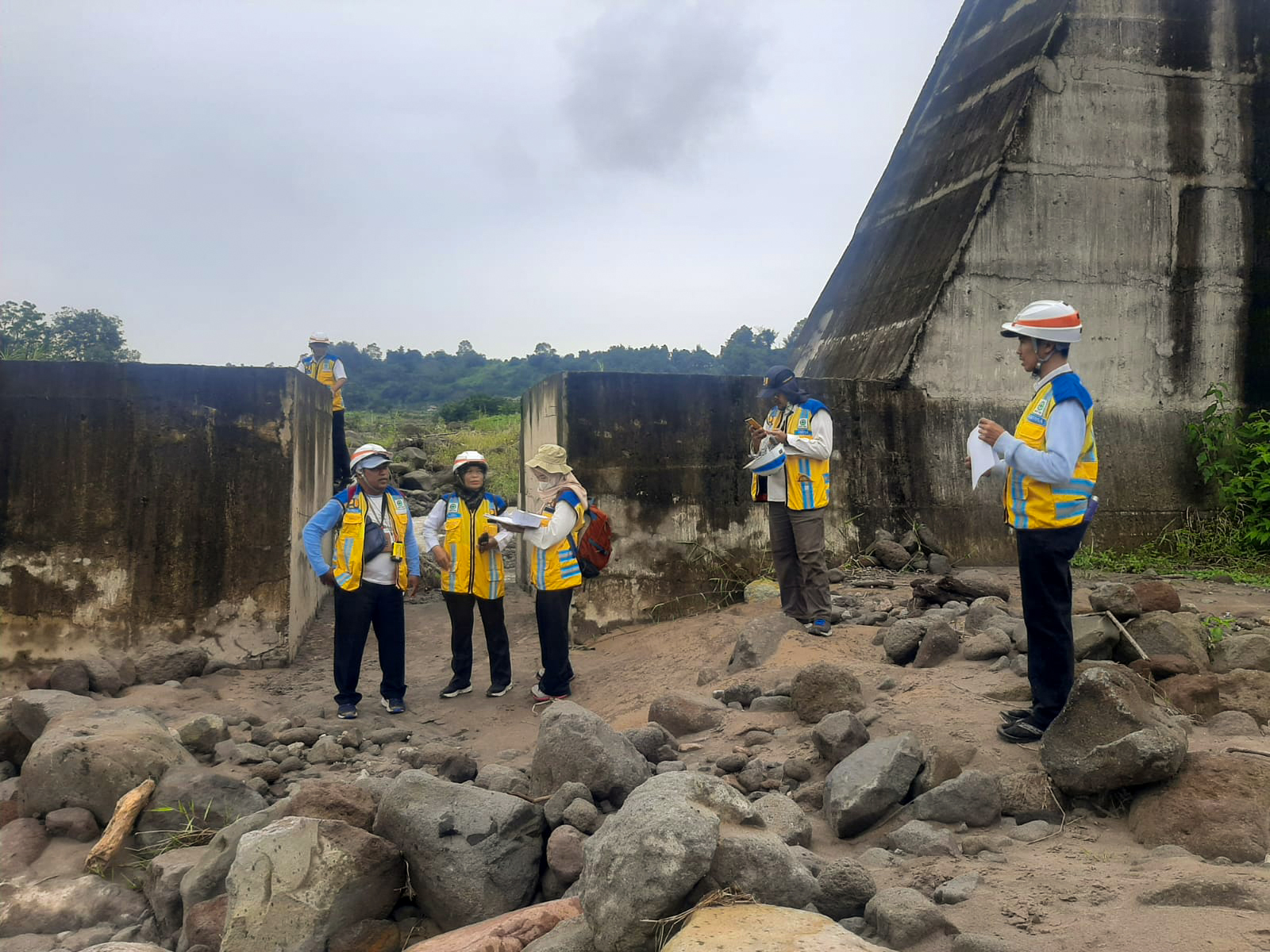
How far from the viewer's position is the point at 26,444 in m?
7.32

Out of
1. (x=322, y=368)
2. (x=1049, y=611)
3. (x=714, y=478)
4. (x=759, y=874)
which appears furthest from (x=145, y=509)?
(x=1049, y=611)

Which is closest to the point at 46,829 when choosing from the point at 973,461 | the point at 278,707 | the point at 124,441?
the point at 278,707

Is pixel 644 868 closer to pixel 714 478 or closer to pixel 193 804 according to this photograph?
pixel 193 804

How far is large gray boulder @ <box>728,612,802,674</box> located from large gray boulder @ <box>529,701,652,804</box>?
6.22 ft

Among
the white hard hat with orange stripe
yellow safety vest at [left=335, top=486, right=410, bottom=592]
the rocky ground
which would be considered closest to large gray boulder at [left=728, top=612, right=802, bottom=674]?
the rocky ground

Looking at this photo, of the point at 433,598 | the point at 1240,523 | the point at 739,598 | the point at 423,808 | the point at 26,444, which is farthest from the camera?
the point at 433,598

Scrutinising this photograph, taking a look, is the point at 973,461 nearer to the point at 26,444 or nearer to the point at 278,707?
the point at 278,707

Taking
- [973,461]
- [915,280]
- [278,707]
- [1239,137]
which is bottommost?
[278,707]

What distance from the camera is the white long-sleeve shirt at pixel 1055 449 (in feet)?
12.7

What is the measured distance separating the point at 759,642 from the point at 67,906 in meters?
3.88

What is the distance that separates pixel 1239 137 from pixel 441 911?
10.4m

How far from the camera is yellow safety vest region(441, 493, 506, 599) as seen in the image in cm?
690

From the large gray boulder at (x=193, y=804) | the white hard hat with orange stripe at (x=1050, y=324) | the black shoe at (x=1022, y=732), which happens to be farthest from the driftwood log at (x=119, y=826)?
the white hard hat with orange stripe at (x=1050, y=324)

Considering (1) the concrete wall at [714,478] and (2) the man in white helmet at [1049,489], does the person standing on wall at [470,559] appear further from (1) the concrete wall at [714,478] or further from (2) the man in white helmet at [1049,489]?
(2) the man in white helmet at [1049,489]
